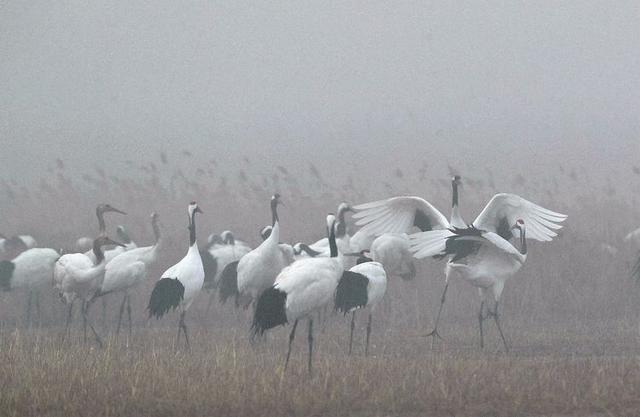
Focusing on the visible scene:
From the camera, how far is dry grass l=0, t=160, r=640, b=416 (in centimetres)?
753

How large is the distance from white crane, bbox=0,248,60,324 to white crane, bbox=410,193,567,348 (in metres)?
4.65

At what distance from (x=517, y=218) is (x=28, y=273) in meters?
5.77

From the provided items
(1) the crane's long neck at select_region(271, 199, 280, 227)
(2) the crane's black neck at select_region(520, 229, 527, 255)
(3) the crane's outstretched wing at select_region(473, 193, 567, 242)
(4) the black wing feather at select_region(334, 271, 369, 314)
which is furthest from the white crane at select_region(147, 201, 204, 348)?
(2) the crane's black neck at select_region(520, 229, 527, 255)

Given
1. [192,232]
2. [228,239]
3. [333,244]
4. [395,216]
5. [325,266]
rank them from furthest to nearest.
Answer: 1. [228,239]
2. [395,216]
3. [192,232]
4. [333,244]
5. [325,266]

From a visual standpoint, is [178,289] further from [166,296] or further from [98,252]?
[98,252]

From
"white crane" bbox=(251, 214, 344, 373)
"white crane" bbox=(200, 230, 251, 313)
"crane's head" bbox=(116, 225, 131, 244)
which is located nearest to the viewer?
"white crane" bbox=(251, 214, 344, 373)

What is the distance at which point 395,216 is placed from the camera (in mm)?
12992

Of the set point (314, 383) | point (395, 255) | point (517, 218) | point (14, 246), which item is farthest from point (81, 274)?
point (14, 246)

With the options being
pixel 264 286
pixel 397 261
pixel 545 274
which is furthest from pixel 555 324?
pixel 264 286

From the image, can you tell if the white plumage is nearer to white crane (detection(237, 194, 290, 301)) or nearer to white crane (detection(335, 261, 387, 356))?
white crane (detection(237, 194, 290, 301))

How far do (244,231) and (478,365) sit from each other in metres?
10.6

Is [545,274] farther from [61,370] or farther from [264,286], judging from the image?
[61,370]

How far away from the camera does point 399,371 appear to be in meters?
8.80

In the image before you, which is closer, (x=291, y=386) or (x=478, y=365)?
(x=291, y=386)
